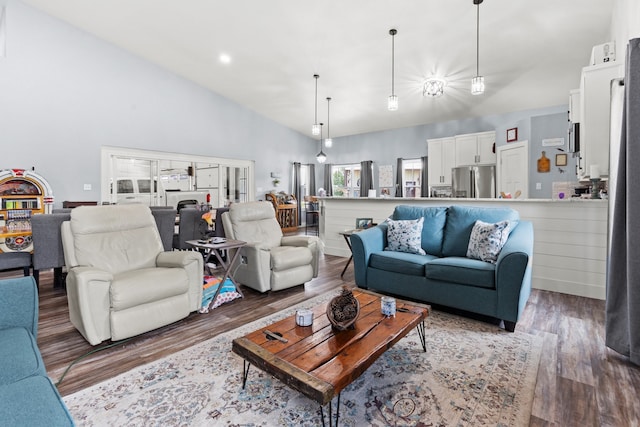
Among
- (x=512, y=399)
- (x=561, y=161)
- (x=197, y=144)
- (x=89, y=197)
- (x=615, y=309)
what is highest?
(x=197, y=144)

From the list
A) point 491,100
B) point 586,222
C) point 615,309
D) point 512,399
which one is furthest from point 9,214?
point 491,100

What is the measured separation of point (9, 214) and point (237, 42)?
4.32 meters

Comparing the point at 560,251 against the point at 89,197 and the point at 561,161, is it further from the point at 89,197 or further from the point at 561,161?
the point at 89,197

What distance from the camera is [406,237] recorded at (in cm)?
344

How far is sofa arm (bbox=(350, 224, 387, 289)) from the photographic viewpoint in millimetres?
3385

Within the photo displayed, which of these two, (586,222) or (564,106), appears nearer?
(586,222)

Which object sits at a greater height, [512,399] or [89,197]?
[89,197]

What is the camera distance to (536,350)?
2.26 m

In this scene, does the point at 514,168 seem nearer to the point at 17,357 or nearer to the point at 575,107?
the point at 575,107

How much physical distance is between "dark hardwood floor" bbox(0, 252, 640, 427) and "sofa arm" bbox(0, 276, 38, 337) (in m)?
0.50

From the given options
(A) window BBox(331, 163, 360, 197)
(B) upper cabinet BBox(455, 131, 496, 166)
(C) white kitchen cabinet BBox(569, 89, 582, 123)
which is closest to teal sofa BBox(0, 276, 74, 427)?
(C) white kitchen cabinet BBox(569, 89, 582, 123)

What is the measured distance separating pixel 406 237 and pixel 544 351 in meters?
1.52

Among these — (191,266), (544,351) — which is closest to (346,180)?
(191,266)

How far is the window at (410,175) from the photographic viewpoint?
27.6 ft
